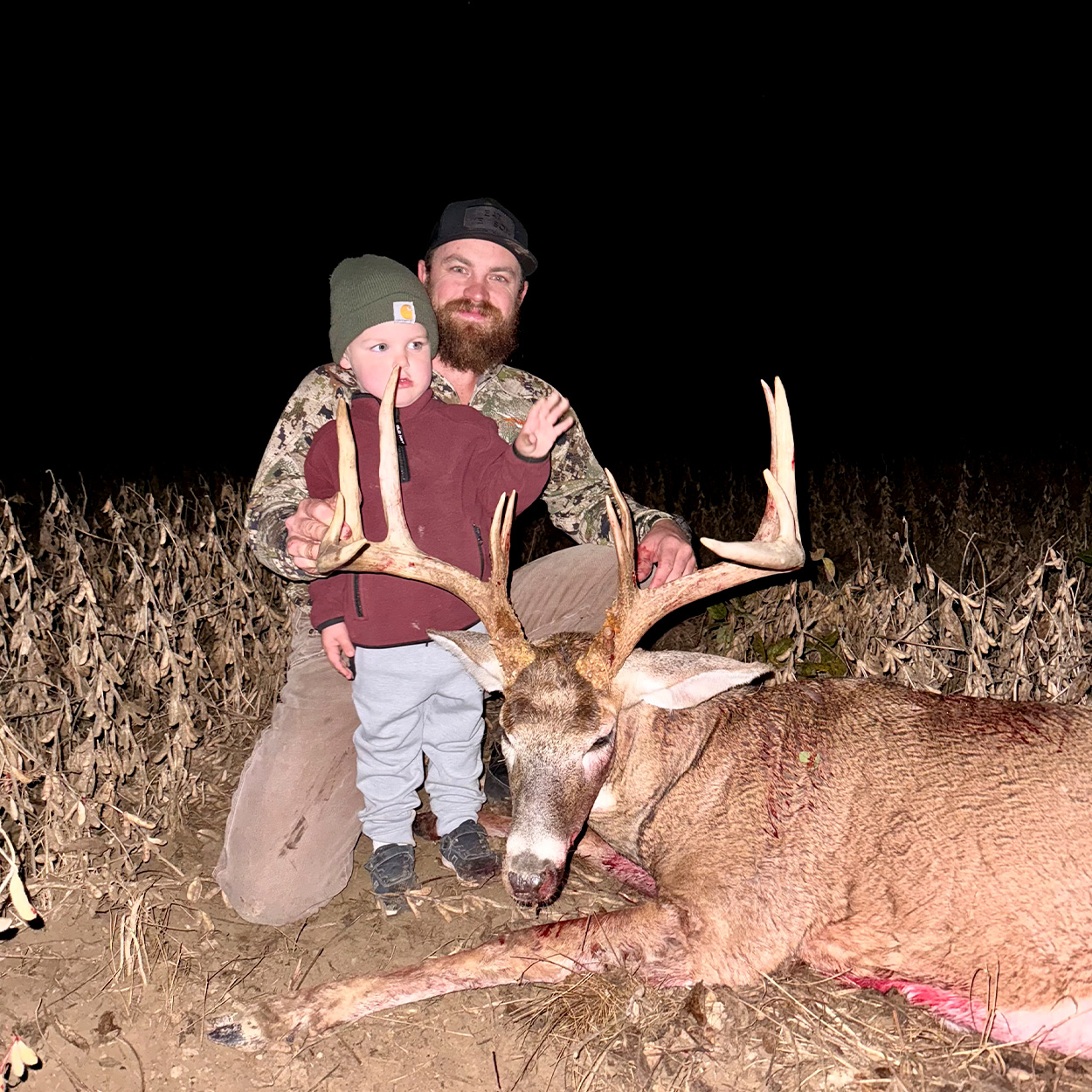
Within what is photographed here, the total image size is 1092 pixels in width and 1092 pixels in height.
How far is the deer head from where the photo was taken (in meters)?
2.96

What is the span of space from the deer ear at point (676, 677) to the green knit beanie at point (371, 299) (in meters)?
1.56

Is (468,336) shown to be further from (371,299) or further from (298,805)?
(298,805)

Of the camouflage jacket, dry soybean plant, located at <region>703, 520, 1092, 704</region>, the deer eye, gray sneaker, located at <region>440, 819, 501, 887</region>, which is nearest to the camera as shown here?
the deer eye

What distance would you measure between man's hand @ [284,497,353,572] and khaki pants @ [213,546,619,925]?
68cm

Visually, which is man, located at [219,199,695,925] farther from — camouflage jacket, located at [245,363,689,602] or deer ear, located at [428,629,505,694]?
deer ear, located at [428,629,505,694]

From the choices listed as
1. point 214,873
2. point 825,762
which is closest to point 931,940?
point 825,762

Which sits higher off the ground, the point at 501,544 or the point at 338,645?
the point at 501,544

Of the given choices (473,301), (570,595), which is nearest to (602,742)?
(570,595)

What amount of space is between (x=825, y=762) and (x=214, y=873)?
2.35 metres

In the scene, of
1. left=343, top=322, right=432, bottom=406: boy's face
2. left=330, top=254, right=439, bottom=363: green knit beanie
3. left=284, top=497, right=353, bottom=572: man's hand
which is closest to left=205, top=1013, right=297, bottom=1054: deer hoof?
left=284, top=497, right=353, bottom=572: man's hand

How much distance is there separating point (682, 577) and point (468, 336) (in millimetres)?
2137

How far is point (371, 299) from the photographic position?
11.6ft

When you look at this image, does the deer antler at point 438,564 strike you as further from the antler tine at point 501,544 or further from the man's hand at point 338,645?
the man's hand at point 338,645

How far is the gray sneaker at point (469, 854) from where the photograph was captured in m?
3.61
